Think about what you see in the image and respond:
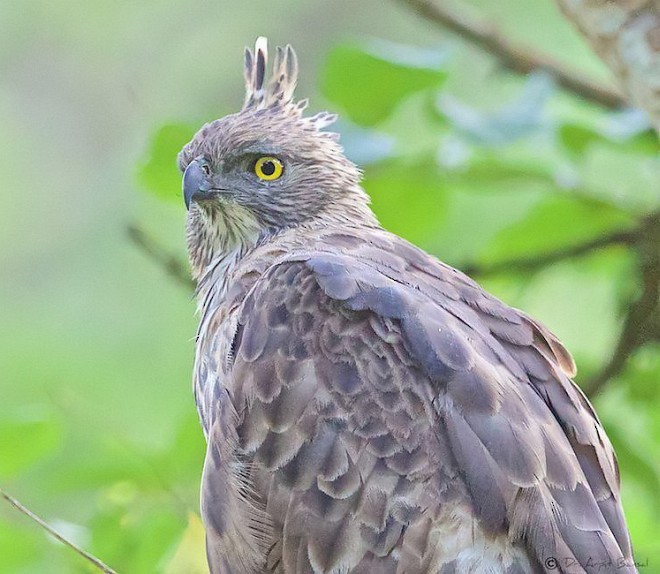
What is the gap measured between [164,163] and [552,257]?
1.54 m

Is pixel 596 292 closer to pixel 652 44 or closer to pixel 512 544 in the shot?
pixel 652 44

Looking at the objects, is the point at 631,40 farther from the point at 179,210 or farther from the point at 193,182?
the point at 179,210

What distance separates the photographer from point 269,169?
4.64 m

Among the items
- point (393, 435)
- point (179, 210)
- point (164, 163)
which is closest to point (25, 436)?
point (393, 435)

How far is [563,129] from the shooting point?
4.16 m

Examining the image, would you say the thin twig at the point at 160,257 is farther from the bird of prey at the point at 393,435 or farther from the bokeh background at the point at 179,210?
the bird of prey at the point at 393,435

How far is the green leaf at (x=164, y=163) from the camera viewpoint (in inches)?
175

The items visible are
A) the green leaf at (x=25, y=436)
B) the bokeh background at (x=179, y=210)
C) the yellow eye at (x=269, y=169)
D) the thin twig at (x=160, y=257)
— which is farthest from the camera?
the thin twig at (x=160, y=257)

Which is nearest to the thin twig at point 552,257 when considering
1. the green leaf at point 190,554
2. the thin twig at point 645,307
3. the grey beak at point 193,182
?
the thin twig at point 645,307

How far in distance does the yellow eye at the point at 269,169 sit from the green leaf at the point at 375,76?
1.38 feet

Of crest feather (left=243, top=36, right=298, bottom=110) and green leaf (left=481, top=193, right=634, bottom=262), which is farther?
crest feather (left=243, top=36, right=298, bottom=110)

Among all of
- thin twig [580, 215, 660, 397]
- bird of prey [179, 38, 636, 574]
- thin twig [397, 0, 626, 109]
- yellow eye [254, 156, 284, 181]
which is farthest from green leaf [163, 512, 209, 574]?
thin twig [397, 0, 626, 109]

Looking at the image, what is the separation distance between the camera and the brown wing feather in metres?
3.14

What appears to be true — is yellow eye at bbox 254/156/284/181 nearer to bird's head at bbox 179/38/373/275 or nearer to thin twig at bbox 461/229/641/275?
bird's head at bbox 179/38/373/275
